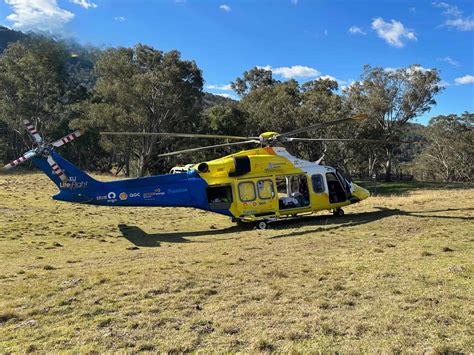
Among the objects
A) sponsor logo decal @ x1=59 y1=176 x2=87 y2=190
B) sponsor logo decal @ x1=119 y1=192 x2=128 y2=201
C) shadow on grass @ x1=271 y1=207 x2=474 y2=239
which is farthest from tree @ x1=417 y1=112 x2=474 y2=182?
sponsor logo decal @ x1=59 y1=176 x2=87 y2=190

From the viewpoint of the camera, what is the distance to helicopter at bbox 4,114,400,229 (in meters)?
14.3

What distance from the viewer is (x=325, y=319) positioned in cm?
533

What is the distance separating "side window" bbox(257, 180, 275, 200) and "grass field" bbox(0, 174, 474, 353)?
2208 mm

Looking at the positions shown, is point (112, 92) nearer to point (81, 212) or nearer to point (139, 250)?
point (81, 212)

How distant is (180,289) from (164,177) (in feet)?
27.4

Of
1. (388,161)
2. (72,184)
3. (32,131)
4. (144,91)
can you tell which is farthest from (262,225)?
(388,161)

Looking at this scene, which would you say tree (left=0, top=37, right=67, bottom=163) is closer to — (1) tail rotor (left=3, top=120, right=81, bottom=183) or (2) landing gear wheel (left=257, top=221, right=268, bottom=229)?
(1) tail rotor (left=3, top=120, right=81, bottom=183)

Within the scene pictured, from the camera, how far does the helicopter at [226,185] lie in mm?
14312

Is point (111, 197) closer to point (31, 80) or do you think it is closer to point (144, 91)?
point (144, 91)

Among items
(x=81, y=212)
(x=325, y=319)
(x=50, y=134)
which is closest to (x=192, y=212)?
(x=81, y=212)

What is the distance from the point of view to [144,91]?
1436 inches

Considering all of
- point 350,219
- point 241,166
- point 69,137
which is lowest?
point 350,219

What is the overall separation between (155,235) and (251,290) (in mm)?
8181

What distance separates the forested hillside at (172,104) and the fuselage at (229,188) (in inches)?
879
